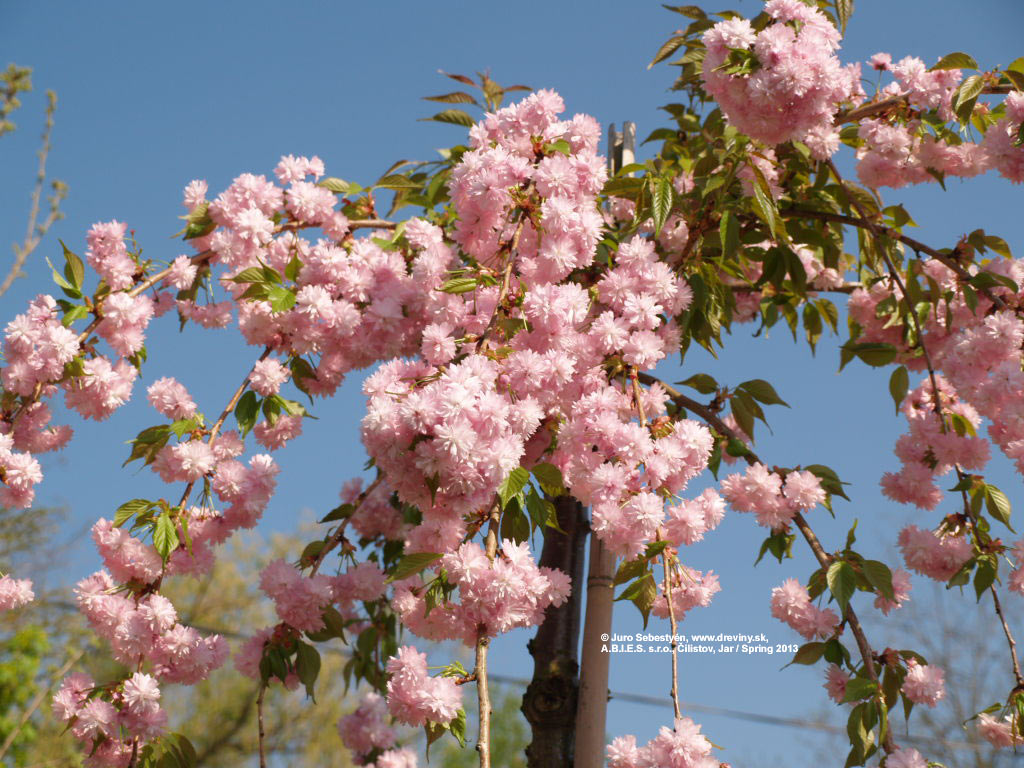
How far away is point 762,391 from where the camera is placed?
164cm

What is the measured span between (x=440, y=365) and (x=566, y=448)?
219 millimetres

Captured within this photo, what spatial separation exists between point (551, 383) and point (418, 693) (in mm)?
460

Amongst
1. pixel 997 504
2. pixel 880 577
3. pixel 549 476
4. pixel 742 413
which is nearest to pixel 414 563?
pixel 549 476

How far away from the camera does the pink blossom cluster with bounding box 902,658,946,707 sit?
134 cm

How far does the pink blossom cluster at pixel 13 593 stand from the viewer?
161 cm

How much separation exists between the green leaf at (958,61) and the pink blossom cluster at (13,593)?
6.20ft

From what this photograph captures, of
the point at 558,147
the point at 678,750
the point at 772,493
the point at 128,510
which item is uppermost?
the point at 558,147

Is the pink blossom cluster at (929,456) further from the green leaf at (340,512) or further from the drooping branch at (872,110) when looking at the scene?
the green leaf at (340,512)

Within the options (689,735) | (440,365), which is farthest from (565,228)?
(689,735)

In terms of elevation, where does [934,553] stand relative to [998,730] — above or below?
above

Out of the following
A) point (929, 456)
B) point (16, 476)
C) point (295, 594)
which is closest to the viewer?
point (295, 594)

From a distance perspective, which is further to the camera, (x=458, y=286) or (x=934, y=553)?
(x=934, y=553)

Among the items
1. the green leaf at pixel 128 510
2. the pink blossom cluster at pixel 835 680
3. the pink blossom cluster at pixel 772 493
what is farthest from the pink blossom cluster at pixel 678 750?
the green leaf at pixel 128 510

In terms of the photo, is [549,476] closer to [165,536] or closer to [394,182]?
[165,536]
